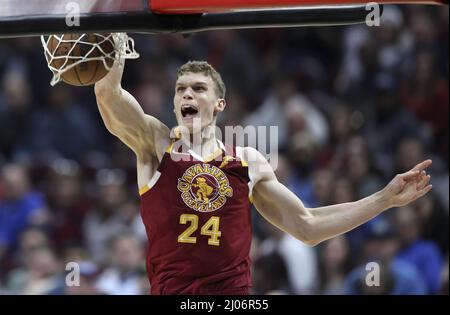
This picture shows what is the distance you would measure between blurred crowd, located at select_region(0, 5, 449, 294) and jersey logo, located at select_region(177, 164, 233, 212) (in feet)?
8.66

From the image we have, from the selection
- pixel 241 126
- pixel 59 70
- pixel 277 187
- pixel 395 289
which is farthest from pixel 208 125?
pixel 241 126

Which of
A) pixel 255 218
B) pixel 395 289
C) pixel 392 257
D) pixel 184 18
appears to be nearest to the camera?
pixel 184 18

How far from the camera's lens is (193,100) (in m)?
5.88

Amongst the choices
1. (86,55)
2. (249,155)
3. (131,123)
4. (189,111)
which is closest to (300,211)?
(249,155)

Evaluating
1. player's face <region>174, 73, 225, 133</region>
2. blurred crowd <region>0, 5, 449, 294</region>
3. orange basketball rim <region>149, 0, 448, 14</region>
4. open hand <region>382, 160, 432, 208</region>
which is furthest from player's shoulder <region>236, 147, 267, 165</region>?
blurred crowd <region>0, 5, 449, 294</region>

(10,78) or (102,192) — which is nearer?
(102,192)

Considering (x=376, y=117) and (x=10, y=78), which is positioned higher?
(x=10, y=78)

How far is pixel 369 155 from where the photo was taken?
9867mm

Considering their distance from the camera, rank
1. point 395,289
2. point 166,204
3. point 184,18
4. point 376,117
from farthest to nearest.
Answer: point 376,117 < point 395,289 < point 166,204 < point 184,18

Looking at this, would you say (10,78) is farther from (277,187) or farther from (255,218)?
(277,187)

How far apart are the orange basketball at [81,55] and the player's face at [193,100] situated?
1.87ft

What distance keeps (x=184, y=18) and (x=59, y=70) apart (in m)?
0.77

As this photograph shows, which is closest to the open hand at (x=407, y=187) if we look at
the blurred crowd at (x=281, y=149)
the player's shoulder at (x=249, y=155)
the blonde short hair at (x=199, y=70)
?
the player's shoulder at (x=249, y=155)

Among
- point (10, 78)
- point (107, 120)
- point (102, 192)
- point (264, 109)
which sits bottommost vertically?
point (107, 120)
